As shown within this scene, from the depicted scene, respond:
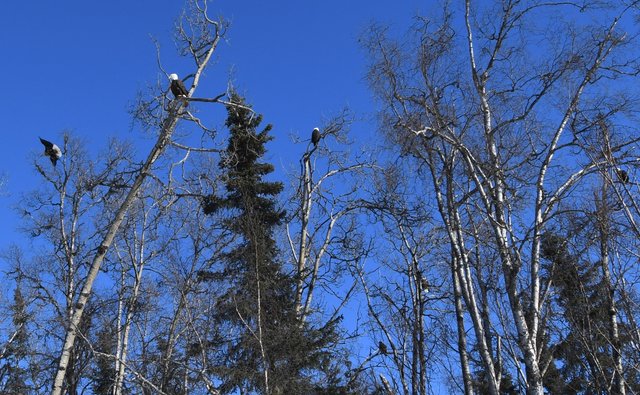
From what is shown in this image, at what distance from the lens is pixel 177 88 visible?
286 inches

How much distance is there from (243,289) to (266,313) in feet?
1.98

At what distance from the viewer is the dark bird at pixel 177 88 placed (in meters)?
7.24

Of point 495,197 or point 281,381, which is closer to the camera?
point 495,197

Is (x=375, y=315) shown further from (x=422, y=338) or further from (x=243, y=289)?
(x=243, y=289)

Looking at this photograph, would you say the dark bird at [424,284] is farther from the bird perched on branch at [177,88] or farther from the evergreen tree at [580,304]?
the bird perched on branch at [177,88]

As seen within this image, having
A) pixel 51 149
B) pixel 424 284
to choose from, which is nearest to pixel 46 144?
pixel 51 149

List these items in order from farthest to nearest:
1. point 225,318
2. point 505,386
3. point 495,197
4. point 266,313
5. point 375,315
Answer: point 505,386 < point 225,318 < point 266,313 < point 375,315 < point 495,197

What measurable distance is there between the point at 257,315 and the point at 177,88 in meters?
4.17

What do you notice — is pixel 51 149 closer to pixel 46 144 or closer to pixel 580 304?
pixel 46 144

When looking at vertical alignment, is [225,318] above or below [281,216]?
below

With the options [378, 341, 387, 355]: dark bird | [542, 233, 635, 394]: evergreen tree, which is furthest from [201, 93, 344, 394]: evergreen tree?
[542, 233, 635, 394]: evergreen tree

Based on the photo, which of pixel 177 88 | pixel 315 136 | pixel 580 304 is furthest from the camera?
pixel 315 136

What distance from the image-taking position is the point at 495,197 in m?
7.10

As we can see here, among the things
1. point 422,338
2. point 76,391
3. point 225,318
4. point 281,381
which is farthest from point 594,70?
point 76,391
